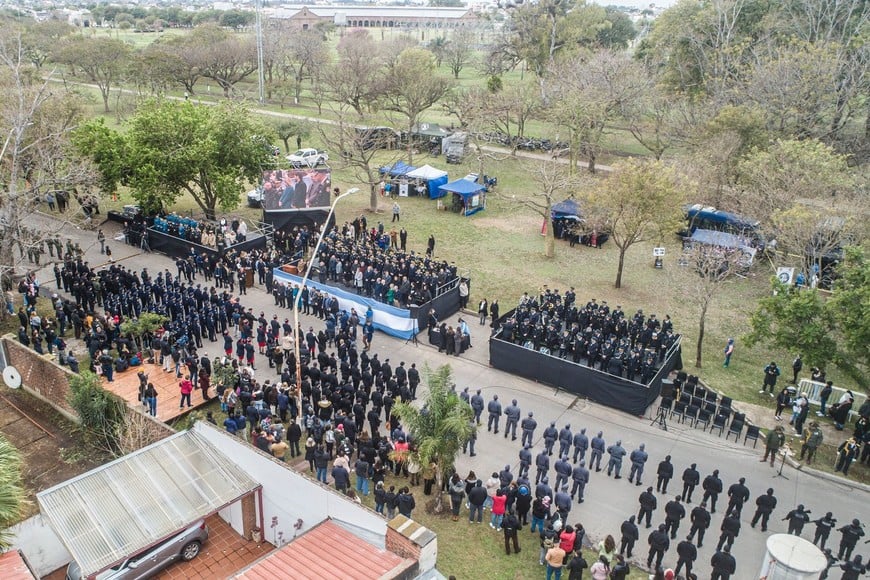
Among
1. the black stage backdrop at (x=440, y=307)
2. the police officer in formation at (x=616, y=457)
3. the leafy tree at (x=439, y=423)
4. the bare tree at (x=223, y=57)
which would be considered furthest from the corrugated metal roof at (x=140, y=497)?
Answer: the bare tree at (x=223, y=57)

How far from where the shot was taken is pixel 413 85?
153ft

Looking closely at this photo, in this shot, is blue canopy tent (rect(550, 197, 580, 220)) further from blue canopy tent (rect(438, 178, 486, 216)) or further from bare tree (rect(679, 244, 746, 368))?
bare tree (rect(679, 244, 746, 368))

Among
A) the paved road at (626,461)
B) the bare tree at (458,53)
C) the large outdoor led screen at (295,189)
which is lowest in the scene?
the paved road at (626,461)

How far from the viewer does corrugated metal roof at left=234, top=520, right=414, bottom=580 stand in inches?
438

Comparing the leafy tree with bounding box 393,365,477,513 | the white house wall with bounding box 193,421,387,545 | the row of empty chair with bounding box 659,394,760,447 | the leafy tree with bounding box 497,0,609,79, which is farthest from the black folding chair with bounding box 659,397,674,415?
the leafy tree with bounding box 497,0,609,79

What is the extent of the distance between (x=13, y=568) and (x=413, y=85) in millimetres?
40932

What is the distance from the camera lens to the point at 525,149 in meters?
51.2

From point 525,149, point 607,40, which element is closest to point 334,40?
point 607,40

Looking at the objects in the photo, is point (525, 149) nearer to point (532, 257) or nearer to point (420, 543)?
point (532, 257)

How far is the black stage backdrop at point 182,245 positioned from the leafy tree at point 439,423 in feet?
53.4

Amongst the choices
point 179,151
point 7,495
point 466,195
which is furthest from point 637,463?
point 179,151

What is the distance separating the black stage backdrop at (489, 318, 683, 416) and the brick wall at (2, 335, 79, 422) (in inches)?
461

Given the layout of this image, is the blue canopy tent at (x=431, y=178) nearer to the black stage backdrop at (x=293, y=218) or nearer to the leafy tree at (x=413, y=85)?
the leafy tree at (x=413, y=85)

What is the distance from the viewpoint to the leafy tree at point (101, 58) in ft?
199
